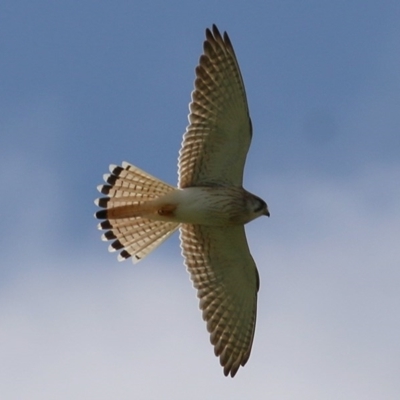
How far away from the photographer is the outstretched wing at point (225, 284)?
57.0 ft

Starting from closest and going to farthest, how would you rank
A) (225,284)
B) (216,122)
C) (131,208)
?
(216,122)
(131,208)
(225,284)

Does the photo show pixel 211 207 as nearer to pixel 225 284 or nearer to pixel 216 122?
pixel 216 122

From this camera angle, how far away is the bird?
54.2 ft

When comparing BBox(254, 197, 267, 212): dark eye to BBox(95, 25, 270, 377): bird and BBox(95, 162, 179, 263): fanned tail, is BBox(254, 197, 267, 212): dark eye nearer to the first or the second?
BBox(95, 25, 270, 377): bird

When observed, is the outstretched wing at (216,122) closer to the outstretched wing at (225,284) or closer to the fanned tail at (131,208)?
the fanned tail at (131,208)

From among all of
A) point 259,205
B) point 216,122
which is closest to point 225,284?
point 259,205

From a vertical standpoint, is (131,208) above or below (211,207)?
above

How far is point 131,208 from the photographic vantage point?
1708 cm

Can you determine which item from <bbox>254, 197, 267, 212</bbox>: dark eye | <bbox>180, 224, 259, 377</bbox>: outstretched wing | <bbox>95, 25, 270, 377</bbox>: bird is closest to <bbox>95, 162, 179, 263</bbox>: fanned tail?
<bbox>95, 25, 270, 377</bbox>: bird

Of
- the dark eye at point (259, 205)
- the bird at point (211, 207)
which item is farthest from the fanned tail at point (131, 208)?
the dark eye at point (259, 205)

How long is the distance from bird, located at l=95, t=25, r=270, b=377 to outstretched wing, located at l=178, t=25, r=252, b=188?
0.04ft

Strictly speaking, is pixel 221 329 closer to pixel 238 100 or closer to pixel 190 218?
pixel 190 218

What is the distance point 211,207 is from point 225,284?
1.35 metres

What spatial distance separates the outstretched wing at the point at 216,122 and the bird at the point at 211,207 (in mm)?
12
